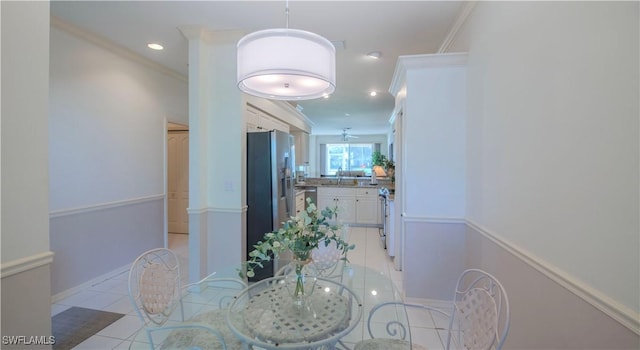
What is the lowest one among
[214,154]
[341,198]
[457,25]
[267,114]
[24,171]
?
[341,198]

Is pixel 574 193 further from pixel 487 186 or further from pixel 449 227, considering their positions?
pixel 449 227

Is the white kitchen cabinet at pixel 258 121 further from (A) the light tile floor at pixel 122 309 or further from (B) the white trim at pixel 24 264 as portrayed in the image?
(B) the white trim at pixel 24 264

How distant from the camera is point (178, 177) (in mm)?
5234

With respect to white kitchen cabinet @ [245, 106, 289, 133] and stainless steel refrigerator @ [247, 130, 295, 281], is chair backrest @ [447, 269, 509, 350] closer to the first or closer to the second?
stainless steel refrigerator @ [247, 130, 295, 281]

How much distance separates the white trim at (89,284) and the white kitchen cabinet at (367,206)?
13.4 feet

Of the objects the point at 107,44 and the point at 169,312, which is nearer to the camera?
the point at 169,312

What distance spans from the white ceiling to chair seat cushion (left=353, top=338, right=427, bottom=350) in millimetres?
2436

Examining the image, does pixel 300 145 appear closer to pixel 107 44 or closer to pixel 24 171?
pixel 107 44

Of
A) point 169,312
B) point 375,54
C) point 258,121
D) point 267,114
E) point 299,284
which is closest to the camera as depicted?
point 299,284

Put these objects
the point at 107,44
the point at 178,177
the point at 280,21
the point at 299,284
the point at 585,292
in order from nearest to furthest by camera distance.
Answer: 1. the point at 585,292
2. the point at 299,284
3. the point at 280,21
4. the point at 107,44
5. the point at 178,177

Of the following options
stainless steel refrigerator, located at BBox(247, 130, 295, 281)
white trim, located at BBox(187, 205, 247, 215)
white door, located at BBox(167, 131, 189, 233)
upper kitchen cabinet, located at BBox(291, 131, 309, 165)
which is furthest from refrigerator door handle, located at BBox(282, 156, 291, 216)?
upper kitchen cabinet, located at BBox(291, 131, 309, 165)

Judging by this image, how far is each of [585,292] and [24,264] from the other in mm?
2461

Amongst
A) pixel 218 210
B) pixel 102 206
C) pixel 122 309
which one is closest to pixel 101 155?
pixel 102 206

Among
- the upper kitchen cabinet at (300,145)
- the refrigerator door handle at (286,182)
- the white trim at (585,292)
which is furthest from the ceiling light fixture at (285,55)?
the upper kitchen cabinet at (300,145)
